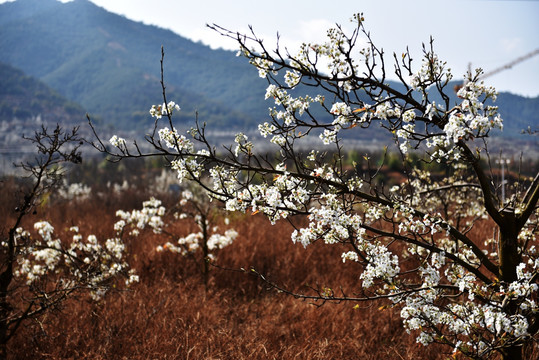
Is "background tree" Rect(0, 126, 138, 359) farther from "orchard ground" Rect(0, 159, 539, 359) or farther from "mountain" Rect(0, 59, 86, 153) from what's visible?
"mountain" Rect(0, 59, 86, 153)

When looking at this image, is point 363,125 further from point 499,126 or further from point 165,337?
point 165,337

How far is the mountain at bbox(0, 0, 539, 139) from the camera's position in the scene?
120 m

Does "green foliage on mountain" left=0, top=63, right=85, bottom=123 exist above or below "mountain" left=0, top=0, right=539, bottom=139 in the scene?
below

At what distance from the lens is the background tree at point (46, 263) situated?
340 centimetres

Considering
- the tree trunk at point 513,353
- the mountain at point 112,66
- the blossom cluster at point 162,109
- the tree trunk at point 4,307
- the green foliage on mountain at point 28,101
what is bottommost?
the tree trunk at point 4,307

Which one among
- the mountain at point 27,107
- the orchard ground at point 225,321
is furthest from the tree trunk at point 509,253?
the mountain at point 27,107

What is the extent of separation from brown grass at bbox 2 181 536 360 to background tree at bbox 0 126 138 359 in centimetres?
22

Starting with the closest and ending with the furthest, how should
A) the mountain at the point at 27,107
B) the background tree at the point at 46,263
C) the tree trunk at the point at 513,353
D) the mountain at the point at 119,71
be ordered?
1. the tree trunk at the point at 513,353
2. the background tree at the point at 46,263
3. the mountain at the point at 27,107
4. the mountain at the point at 119,71

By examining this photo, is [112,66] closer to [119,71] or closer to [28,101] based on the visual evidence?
[119,71]

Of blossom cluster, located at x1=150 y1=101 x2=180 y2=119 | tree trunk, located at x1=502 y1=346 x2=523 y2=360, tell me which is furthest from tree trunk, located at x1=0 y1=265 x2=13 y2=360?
tree trunk, located at x1=502 y1=346 x2=523 y2=360

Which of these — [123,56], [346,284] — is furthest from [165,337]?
[123,56]

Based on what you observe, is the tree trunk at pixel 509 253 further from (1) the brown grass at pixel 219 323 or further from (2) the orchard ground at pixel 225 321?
(1) the brown grass at pixel 219 323

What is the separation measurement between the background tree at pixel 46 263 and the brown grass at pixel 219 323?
0.22 metres

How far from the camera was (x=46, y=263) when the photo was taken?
5875 mm
